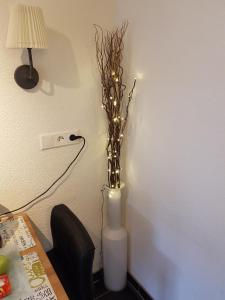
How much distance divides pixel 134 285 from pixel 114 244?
445 mm

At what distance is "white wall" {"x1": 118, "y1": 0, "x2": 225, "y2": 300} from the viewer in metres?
1.00

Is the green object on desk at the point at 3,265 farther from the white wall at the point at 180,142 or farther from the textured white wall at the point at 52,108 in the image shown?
the white wall at the point at 180,142

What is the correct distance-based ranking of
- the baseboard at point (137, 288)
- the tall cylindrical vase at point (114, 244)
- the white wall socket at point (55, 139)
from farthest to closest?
the baseboard at point (137, 288)
the tall cylindrical vase at point (114, 244)
the white wall socket at point (55, 139)

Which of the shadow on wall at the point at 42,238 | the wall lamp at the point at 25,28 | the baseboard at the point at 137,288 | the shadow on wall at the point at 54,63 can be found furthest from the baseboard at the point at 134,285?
the wall lamp at the point at 25,28

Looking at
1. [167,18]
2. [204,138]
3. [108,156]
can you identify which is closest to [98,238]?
[108,156]

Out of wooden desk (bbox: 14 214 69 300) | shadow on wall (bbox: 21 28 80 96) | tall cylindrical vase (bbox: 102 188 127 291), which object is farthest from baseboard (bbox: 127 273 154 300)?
shadow on wall (bbox: 21 28 80 96)

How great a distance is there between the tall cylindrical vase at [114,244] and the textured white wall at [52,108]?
240 mm

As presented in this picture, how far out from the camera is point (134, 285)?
1763mm

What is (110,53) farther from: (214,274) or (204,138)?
(214,274)

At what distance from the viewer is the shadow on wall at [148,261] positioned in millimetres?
1430

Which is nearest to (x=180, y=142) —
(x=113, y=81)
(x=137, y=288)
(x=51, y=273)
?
(x=113, y=81)

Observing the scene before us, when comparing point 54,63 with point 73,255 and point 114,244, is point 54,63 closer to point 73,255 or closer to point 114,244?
point 73,255

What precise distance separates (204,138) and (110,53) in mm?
750

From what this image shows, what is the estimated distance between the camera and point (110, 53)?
1386 millimetres
